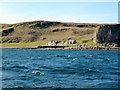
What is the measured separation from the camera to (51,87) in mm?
32875

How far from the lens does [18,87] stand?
107 feet

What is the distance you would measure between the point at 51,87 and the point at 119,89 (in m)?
6.05

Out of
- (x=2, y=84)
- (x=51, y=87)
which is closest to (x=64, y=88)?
(x=51, y=87)

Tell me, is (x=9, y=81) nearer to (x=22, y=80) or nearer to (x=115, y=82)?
(x=22, y=80)

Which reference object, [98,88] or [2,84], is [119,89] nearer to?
[98,88]

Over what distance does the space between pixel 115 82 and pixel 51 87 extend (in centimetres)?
749

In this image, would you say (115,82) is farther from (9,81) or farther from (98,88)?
(9,81)

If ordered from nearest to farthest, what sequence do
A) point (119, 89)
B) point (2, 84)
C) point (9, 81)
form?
point (119, 89), point (2, 84), point (9, 81)

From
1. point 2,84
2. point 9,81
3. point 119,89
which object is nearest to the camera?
point 119,89

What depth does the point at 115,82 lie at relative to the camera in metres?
36.8

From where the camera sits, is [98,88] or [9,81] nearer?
[98,88]

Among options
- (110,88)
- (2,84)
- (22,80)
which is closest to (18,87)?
(2,84)

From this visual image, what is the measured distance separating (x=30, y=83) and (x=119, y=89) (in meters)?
9.06

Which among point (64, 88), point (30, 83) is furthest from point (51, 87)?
point (30, 83)
